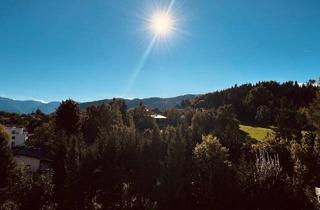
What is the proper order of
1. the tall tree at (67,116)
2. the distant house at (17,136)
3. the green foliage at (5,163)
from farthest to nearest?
the distant house at (17,136) < the tall tree at (67,116) < the green foliage at (5,163)

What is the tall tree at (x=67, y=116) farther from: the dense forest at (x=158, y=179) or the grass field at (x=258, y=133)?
the grass field at (x=258, y=133)

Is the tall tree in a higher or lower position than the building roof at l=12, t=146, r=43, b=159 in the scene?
higher

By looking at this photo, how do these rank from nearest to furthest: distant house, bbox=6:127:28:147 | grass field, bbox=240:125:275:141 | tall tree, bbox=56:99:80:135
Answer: tall tree, bbox=56:99:80:135 < grass field, bbox=240:125:275:141 < distant house, bbox=6:127:28:147

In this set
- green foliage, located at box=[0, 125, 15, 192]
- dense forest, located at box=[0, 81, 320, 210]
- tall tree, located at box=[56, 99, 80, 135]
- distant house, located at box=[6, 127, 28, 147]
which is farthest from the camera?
distant house, located at box=[6, 127, 28, 147]

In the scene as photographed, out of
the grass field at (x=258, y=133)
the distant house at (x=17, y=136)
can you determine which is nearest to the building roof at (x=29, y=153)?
the distant house at (x=17, y=136)

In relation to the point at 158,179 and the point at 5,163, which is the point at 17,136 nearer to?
the point at 5,163

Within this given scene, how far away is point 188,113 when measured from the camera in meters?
75.8

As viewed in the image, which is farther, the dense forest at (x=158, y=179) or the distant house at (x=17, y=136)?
the distant house at (x=17, y=136)

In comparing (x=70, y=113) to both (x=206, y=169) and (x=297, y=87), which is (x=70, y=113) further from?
(x=297, y=87)

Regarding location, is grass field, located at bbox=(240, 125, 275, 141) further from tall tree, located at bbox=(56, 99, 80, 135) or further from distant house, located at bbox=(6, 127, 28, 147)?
distant house, located at bbox=(6, 127, 28, 147)

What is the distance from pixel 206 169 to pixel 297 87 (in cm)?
9584

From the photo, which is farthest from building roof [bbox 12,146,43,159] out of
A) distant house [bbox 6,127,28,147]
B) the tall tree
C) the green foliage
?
distant house [bbox 6,127,28,147]

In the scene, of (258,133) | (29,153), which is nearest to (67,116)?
(29,153)

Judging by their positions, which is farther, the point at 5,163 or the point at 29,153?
the point at 29,153
